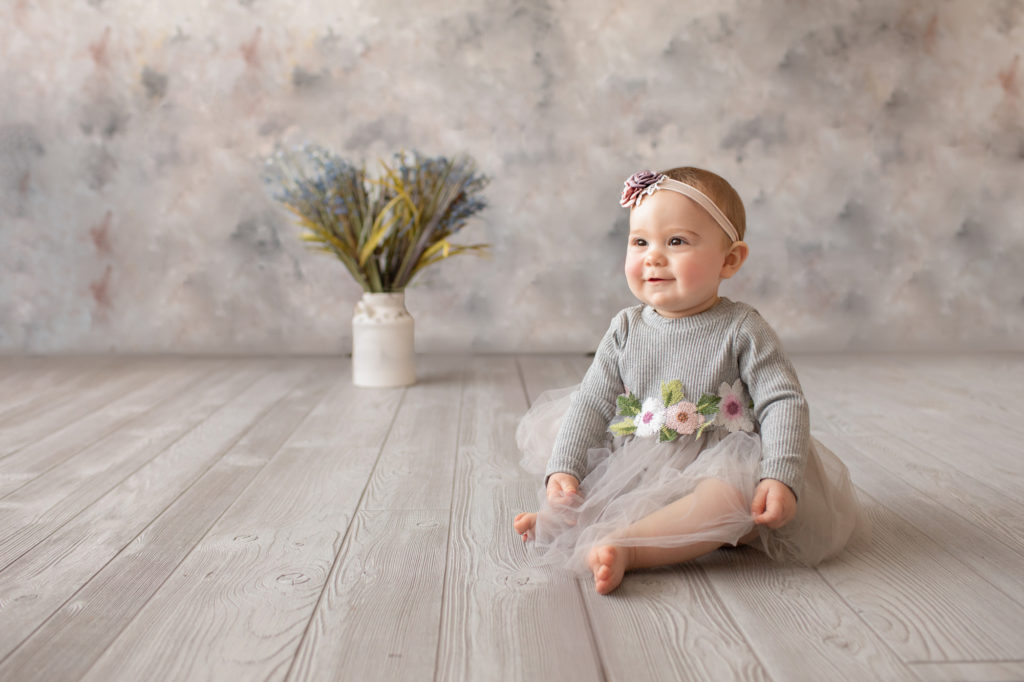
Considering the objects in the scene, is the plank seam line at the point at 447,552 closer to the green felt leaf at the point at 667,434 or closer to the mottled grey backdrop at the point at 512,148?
the green felt leaf at the point at 667,434

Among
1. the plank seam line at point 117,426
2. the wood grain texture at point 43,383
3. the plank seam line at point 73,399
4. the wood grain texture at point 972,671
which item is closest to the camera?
the wood grain texture at point 972,671

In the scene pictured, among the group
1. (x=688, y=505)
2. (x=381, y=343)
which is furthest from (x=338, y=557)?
(x=381, y=343)

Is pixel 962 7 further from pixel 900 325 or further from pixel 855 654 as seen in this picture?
pixel 855 654

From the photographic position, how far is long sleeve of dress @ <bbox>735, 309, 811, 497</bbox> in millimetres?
1300

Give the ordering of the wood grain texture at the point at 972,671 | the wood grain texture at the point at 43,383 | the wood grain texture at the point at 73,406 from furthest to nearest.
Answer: the wood grain texture at the point at 43,383
the wood grain texture at the point at 73,406
the wood grain texture at the point at 972,671

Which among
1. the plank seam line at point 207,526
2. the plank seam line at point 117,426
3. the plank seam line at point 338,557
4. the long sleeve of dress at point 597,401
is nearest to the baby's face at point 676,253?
the long sleeve of dress at point 597,401

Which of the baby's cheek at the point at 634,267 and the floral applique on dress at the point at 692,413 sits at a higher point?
the baby's cheek at the point at 634,267

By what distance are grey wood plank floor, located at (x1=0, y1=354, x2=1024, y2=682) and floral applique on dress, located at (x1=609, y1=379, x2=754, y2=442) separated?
0.19 m

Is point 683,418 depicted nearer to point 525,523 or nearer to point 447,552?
point 525,523

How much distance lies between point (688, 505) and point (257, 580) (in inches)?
23.1

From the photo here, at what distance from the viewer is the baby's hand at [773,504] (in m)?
1.26

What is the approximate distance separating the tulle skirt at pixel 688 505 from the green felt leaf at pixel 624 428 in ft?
0.05

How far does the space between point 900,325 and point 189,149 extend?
2.53 metres

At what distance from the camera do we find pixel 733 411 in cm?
140
